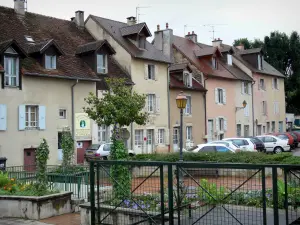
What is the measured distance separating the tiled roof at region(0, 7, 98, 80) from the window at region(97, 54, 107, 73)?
3.00 ft

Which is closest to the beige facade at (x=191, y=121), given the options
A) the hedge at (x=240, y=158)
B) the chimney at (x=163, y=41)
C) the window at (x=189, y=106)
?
the window at (x=189, y=106)

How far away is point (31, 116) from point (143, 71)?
958 centimetres

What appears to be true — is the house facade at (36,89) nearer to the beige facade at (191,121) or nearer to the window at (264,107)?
the beige facade at (191,121)

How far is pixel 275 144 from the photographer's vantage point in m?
31.0

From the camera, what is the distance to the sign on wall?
25016mm

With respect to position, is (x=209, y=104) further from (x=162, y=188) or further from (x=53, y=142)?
(x=162, y=188)

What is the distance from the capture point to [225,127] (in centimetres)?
3797

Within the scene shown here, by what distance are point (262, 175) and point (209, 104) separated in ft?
98.7

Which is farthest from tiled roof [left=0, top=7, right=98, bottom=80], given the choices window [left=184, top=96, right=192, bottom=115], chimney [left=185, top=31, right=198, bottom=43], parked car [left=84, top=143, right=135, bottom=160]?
chimney [left=185, top=31, right=198, bottom=43]

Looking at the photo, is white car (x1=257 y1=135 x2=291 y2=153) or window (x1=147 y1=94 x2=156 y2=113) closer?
window (x1=147 y1=94 x2=156 y2=113)

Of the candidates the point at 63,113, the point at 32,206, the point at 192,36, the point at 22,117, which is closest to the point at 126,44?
the point at 63,113

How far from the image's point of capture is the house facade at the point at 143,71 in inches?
1151

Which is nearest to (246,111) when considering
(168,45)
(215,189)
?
(168,45)

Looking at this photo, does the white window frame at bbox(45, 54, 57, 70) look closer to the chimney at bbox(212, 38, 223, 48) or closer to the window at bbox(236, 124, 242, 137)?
the window at bbox(236, 124, 242, 137)
